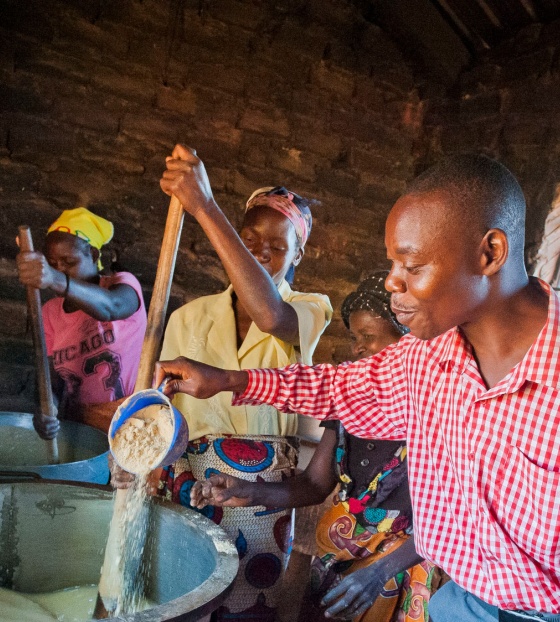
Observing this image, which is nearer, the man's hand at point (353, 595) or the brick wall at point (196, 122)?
the man's hand at point (353, 595)

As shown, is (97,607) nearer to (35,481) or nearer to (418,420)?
(35,481)

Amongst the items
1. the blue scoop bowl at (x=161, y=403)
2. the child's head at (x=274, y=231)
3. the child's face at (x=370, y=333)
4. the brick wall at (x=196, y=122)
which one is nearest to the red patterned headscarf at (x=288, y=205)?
the child's head at (x=274, y=231)

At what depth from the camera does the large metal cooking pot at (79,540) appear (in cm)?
159

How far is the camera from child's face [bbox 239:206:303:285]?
6.64ft

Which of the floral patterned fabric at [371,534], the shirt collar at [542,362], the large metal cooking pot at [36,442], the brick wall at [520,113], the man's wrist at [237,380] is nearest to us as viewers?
the shirt collar at [542,362]

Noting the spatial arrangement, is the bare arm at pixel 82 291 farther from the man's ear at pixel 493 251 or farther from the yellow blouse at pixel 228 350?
the man's ear at pixel 493 251

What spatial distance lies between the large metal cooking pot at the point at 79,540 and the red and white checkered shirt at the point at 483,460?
52 cm

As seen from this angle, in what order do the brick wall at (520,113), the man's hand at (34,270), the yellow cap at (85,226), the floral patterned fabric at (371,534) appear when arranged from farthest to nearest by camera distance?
the brick wall at (520,113) → the yellow cap at (85,226) → the man's hand at (34,270) → the floral patterned fabric at (371,534)

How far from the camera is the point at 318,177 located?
3.87 m

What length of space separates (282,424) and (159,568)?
0.55m

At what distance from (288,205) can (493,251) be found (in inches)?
40.9

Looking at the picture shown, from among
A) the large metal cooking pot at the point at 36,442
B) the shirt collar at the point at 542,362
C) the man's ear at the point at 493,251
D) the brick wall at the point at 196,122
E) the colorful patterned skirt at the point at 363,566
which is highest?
the brick wall at the point at 196,122

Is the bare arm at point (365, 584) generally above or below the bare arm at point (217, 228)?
below

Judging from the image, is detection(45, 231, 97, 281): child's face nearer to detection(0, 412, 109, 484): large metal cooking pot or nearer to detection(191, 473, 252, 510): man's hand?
detection(0, 412, 109, 484): large metal cooking pot
